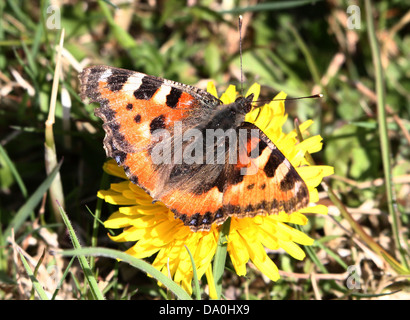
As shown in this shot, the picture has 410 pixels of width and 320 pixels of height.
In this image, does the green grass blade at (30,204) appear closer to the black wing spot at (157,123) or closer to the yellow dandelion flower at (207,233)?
the yellow dandelion flower at (207,233)

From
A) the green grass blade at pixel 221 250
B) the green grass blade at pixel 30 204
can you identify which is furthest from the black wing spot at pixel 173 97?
the green grass blade at pixel 30 204

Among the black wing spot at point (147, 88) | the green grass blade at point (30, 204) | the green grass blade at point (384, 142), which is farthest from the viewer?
the green grass blade at point (384, 142)

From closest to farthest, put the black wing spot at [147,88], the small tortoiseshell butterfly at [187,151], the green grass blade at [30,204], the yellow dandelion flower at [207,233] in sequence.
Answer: the small tortoiseshell butterfly at [187,151]
the yellow dandelion flower at [207,233]
the black wing spot at [147,88]
the green grass blade at [30,204]

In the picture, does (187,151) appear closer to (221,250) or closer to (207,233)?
→ (207,233)

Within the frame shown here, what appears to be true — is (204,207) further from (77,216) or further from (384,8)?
(384,8)

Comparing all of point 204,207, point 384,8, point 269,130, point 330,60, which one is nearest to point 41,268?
point 204,207
